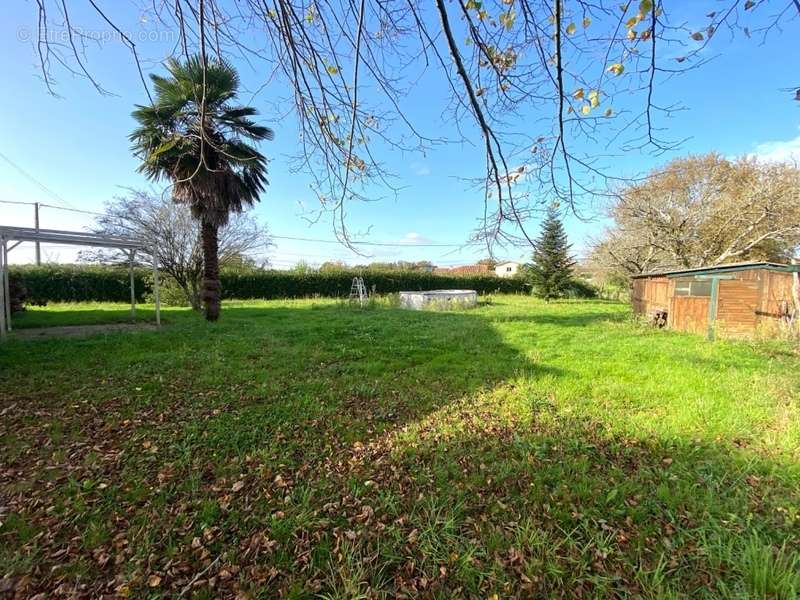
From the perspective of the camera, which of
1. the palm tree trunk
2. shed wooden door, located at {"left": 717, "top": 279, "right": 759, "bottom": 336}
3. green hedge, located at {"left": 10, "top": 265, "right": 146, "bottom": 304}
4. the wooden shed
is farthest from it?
green hedge, located at {"left": 10, "top": 265, "right": 146, "bottom": 304}

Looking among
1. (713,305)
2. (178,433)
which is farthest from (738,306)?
(178,433)

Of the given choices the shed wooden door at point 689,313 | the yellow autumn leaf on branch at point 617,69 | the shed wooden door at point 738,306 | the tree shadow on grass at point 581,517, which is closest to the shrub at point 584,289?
the shed wooden door at point 689,313

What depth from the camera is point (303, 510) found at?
6.73 feet

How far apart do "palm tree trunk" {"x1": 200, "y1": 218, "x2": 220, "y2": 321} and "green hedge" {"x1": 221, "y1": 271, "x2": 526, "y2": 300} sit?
33.3ft

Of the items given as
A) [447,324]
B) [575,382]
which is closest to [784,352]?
[575,382]

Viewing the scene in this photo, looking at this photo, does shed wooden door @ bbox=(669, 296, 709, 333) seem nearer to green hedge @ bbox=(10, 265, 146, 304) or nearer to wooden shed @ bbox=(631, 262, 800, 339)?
wooden shed @ bbox=(631, 262, 800, 339)

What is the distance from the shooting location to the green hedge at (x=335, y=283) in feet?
64.3

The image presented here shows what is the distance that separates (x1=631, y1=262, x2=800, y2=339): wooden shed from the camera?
6730 millimetres

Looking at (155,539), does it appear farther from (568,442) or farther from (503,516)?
(568,442)

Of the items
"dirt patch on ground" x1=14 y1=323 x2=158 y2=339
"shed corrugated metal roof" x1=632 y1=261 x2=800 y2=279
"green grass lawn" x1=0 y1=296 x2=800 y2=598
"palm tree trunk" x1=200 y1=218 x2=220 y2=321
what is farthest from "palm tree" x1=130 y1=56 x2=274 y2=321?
"shed corrugated metal roof" x1=632 y1=261 x2=800 y2=279

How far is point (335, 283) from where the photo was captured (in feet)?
74.2

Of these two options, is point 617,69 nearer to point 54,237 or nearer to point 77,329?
point 54,237

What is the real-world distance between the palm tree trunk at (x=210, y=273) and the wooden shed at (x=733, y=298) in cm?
1212

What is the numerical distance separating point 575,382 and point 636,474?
2.00 metres
